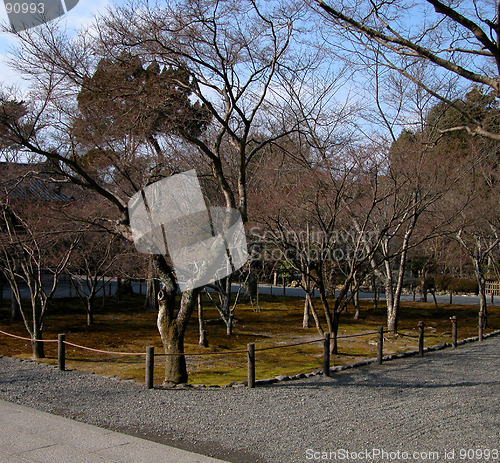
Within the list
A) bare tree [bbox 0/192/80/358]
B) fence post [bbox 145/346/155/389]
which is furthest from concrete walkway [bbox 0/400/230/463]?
bare tree [bbox 0/192/80/358]

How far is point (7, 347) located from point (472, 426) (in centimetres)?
1019

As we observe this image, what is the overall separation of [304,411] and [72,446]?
2.74m

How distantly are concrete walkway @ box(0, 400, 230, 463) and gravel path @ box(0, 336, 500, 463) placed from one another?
294mm

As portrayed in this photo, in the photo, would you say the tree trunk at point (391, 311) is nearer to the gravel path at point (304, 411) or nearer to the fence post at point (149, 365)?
the gravel path at point (304, 411)

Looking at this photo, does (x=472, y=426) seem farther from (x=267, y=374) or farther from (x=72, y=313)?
(x=72, y=313)

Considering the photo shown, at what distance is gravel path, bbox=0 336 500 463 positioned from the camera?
4617 millimetres

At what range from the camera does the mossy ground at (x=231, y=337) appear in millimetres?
9766

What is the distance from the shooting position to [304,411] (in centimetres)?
589

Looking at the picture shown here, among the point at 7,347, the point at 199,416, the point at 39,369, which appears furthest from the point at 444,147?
the point at 7,347

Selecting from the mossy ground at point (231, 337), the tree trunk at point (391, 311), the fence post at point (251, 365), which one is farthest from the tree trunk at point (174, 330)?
the tree trunk at point (391, 311)

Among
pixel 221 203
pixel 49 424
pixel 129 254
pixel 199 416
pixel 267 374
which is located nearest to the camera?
pixel 49 424

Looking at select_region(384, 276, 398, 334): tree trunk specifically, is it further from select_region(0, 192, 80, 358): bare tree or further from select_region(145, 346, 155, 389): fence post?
select_region(0, 192, 80, 358): bare tree

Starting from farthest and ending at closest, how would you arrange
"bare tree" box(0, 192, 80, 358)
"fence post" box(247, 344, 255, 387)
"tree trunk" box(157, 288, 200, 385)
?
"bare tree" box(0, 192, 80, 358), "tree trunk" box(157, 288, 200, 385), "fence post" box(247, 344, 255, 387)

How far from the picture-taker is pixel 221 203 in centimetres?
1223
